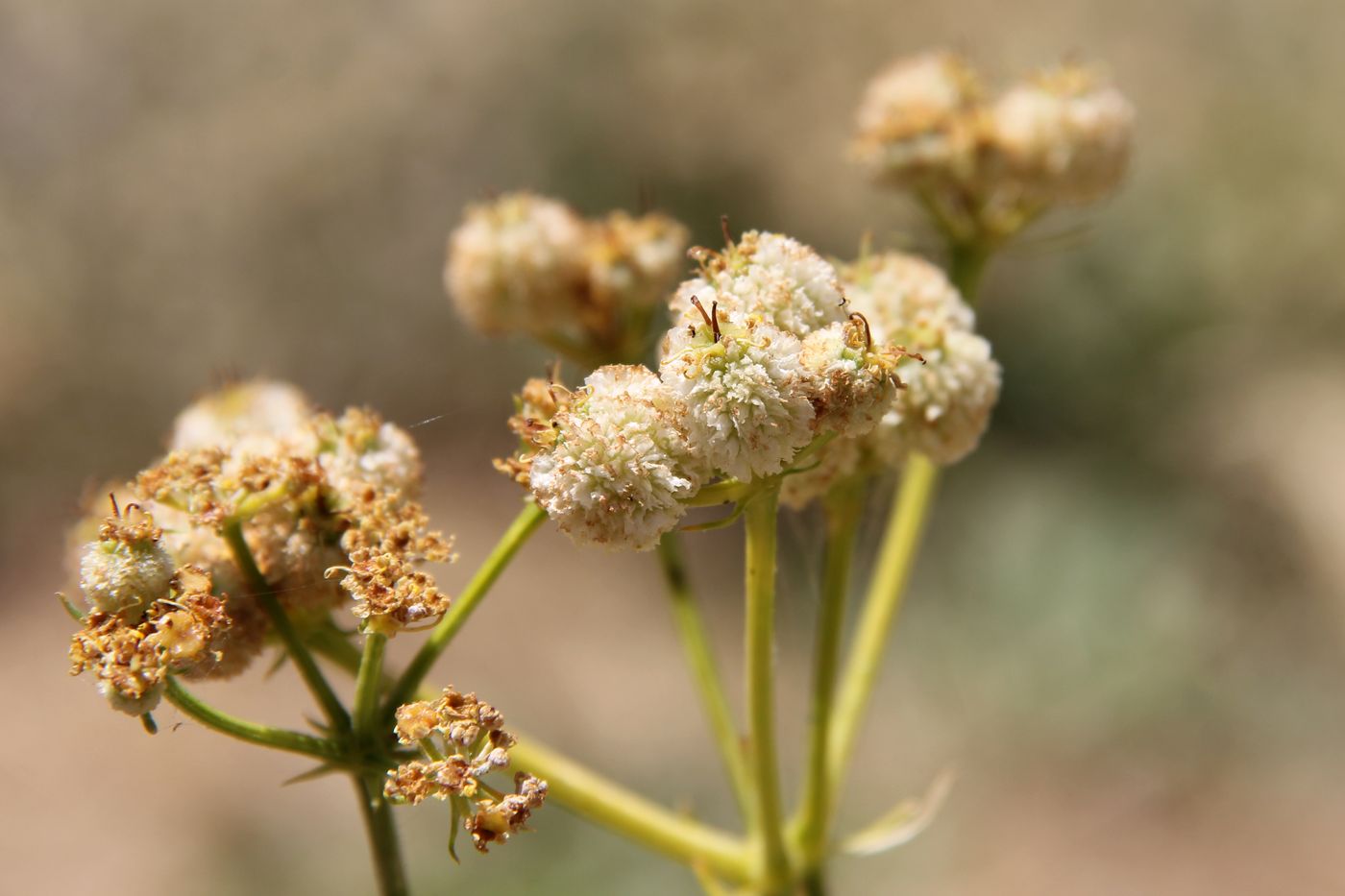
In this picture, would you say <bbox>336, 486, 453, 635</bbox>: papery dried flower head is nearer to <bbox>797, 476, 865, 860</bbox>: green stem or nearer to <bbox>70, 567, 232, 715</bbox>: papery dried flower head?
<bbox>70, 567, 232, 715</bbox>: papery dried flower head

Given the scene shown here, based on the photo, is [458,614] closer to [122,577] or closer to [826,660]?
[122,577]

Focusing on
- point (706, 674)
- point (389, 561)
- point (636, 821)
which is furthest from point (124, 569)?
point (706, 674)

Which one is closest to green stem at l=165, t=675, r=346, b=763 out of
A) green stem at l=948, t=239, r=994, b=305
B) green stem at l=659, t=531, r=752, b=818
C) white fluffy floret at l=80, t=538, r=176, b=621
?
white fluffy floret at l=80, t=538, r=176, b=621

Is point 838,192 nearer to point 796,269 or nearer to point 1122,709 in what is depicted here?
point 1122,709

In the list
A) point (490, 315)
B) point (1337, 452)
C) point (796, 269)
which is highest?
point (490, 315)

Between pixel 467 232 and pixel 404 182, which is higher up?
pixel 404 182

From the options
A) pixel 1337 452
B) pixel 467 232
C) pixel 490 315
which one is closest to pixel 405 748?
pixel 490 315

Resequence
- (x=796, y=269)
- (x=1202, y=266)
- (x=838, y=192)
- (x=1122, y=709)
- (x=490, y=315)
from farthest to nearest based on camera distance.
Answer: (x=838, y=192)
(x=1202, y=266)
(x=1122, y=709)
(x=490, y=315)
(x=796, y=269)
